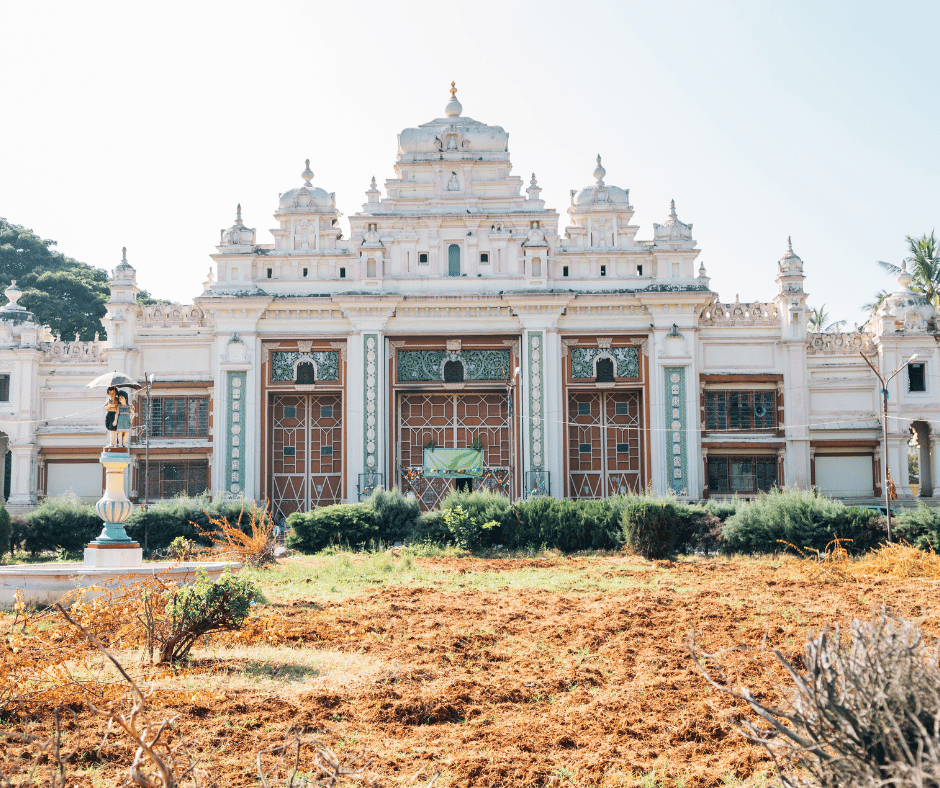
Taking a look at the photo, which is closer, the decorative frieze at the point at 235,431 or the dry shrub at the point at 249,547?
the dry shrub at the point at 249,547

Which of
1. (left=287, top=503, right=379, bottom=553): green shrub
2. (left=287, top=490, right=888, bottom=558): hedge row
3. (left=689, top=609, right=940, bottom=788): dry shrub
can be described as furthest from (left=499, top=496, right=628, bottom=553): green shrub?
(left=689, top=609, right=940, bottom=788): dry shrub

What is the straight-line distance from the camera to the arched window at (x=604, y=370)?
98.3ft

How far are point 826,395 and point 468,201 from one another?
46.4 feet

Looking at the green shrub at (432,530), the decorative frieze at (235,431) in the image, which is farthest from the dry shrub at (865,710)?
the decorative frieze at (235,431)

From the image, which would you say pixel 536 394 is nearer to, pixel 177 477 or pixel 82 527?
pixel 177 477

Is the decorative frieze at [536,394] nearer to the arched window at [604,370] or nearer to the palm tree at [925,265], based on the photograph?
A: the arched window at [604,370]

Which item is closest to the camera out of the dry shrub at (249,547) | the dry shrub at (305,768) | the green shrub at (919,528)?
the dry shrub at (305,768)

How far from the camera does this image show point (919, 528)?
19484 millimetres

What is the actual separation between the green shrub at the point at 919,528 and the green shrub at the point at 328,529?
12.7 meters

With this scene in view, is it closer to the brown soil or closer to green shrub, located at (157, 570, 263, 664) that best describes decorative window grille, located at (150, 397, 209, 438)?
the brown soil

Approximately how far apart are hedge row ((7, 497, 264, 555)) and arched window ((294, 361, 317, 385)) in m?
7.91

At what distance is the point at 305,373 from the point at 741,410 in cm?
1502

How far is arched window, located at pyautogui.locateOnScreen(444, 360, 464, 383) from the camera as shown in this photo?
30234 mm

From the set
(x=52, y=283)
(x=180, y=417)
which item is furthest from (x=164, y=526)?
(x=52, y=283)
